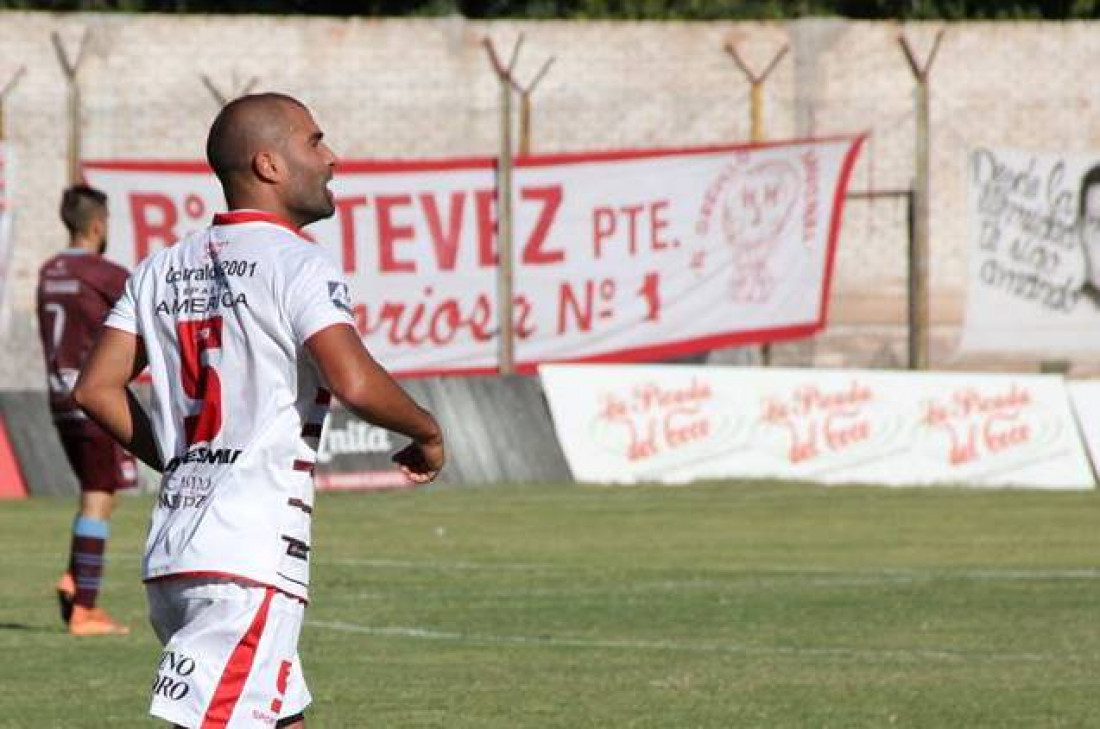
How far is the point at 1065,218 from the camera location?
1155 inches

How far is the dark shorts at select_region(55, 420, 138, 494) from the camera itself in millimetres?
13901

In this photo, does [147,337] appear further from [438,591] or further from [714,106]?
[714,106]

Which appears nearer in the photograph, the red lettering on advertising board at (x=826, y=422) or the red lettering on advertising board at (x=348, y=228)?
the red lettering on advertising board at (x=826, y=422)

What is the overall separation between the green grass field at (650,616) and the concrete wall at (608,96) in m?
10.2

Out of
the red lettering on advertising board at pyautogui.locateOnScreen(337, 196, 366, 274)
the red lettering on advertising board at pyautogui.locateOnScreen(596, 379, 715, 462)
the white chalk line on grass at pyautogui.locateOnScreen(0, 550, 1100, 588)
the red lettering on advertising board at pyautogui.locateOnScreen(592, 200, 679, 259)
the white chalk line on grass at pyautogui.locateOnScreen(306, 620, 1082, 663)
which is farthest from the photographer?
the red lettering on advertising board at pyautogui.locateOnScreen(592, 200, 679, 259)

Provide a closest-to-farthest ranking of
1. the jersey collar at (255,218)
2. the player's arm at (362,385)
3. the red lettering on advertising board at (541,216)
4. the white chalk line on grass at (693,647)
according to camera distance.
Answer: the player's arm at (362,385) < the jersey collar at (255,218) < the white chalk line on grass at (693,647) < the red lettering on advertising board at (541,216)

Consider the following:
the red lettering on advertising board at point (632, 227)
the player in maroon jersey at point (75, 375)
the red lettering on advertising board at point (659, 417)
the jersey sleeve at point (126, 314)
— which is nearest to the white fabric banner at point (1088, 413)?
the red lettering on advertising board at point (659, 417)

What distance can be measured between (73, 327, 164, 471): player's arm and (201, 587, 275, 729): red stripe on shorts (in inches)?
19.0

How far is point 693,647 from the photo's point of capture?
1322 cm

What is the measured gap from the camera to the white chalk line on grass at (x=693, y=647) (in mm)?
12750

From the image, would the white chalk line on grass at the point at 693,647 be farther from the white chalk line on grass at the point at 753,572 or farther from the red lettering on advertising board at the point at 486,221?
the red lettering on advertising board at the point at 486,221

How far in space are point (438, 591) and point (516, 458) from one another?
945 cm

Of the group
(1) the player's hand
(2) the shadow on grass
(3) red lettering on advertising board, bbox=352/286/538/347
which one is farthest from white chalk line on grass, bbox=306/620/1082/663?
(3) red lettering on advertising board, bbox=352/286/538/347

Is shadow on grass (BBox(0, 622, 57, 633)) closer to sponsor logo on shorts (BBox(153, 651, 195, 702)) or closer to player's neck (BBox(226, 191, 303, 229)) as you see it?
sponsor logo on shorts (BBox(153, 651, 195, 702))
